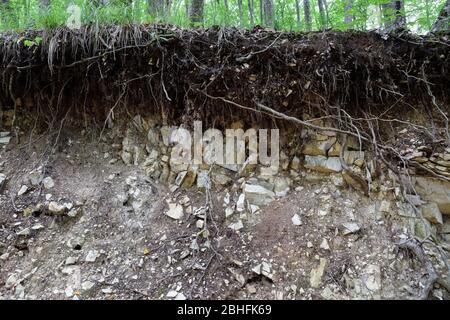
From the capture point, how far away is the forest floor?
1747mm

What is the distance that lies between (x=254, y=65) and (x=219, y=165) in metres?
0.91

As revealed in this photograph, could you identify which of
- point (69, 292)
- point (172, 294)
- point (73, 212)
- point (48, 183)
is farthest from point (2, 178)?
point (172, 294)

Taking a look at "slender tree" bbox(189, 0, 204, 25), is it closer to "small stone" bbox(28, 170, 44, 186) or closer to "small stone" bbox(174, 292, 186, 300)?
"small stone" bbox(28, 170, 44, 186)

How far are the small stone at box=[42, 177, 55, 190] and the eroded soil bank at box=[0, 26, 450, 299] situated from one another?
21mm

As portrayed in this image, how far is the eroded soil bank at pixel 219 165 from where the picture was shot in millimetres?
1849

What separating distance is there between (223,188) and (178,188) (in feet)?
1.29

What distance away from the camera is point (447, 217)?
6.88ft

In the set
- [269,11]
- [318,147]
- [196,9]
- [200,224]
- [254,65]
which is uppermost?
[269,11]

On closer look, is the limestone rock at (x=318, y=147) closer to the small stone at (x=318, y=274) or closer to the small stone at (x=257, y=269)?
the small stone at (x=318, y=274)

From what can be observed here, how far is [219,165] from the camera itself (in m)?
2.27

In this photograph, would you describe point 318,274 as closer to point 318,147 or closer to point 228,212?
point 228,212

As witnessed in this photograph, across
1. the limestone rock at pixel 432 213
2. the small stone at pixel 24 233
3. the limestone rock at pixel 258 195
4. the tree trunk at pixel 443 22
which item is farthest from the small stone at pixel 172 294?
the tree trunk at pixel 443 22

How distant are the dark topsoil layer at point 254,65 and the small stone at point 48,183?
0.95m
